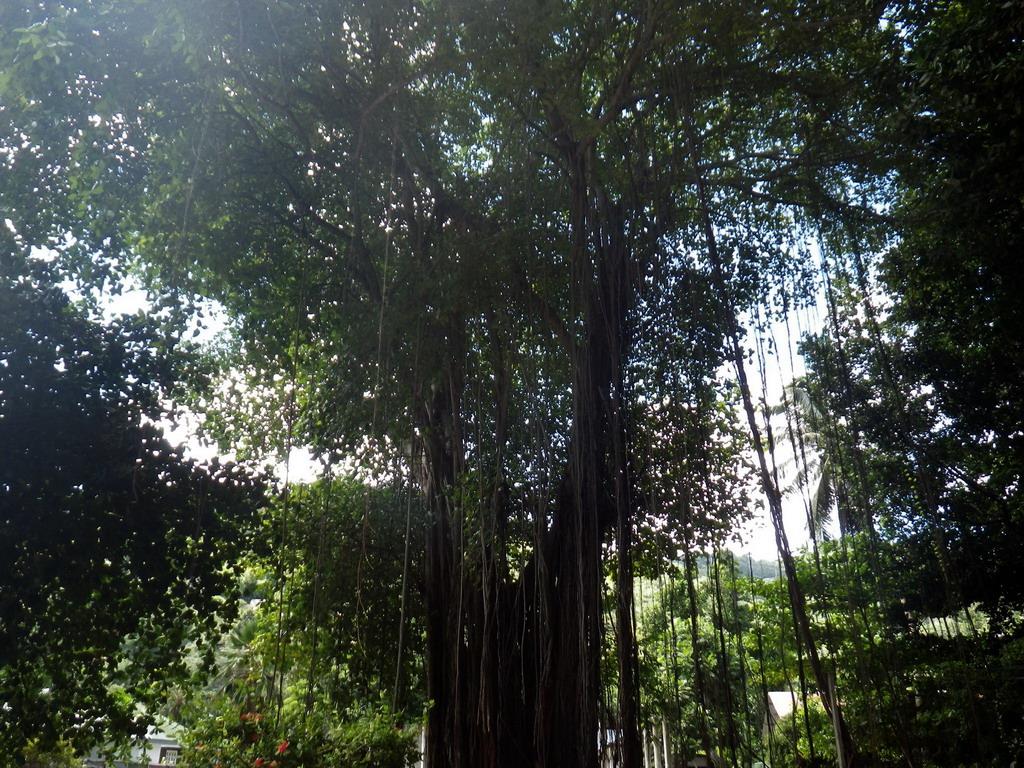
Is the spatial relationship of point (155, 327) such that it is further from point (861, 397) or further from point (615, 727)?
point (861, 397)

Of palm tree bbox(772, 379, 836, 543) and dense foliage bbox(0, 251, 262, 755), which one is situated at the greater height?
palm tree bbox(772, 379, 836, 543)

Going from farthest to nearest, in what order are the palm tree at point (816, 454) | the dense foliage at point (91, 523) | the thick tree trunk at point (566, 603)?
1. the palm tree at point (816, 454)
2. the thick tree trunk at point (566, 603)
3. the dense foliage at point (91, 523)

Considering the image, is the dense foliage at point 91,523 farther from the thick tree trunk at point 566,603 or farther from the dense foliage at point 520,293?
the thick tree trunk at point 566,603

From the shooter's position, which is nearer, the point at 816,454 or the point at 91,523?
the point at 91,523

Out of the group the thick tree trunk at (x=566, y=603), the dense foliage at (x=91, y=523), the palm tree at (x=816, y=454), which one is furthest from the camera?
the palm tree at (x=816, y=454)

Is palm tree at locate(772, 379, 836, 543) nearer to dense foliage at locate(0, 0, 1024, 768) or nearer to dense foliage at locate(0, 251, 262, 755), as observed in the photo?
dense foliage at locate(0, 0, 1024, 768)

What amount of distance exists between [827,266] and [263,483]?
10.2 ft

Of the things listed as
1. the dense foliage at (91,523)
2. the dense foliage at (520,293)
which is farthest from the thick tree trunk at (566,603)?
the dense foliage at (91,523)

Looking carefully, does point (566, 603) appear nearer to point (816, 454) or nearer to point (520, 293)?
point (520, 293)

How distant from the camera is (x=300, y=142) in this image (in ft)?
13.0

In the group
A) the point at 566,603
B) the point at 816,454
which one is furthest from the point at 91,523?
the point at 816,454

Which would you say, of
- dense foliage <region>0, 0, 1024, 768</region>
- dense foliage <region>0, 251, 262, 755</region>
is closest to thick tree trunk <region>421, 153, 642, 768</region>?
dense foliage <region>0, 0, 1024, 768</region>

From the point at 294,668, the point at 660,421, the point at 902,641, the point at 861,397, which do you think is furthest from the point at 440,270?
the point at 902,641

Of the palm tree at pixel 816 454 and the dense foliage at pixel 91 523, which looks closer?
the dense foliage at pixel 91 523
